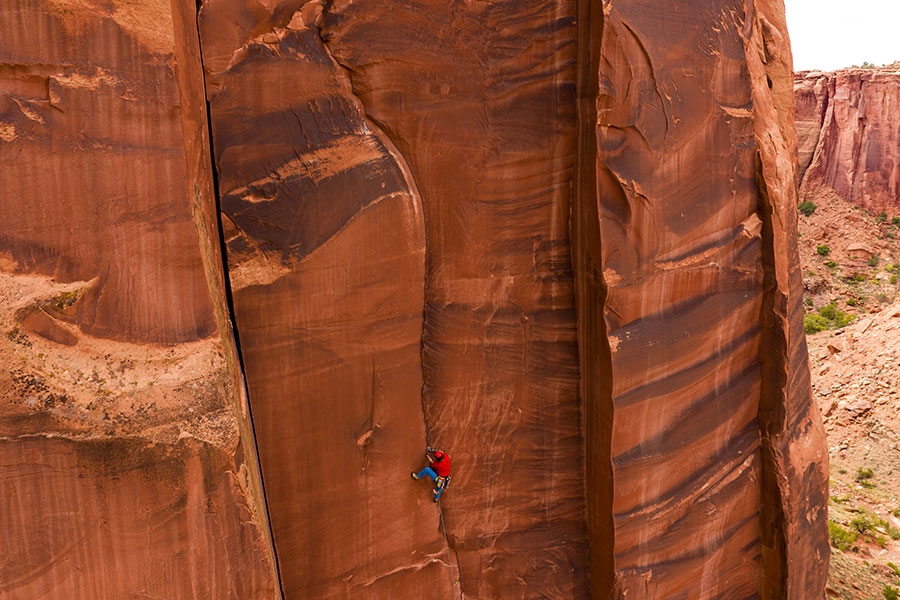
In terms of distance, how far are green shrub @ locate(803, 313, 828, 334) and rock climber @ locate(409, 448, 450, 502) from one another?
22654mm

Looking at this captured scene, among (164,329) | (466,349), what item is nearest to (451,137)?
(466,349)

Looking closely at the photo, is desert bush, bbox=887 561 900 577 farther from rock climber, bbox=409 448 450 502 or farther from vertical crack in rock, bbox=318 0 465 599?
rock climber, bbox=409 448 450 502

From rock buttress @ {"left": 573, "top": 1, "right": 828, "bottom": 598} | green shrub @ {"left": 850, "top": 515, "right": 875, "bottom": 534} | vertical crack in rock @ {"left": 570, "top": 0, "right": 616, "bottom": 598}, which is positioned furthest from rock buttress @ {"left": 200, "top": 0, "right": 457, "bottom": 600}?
green shrub @ {"left": 850, "top": 515, "right": 875, "bottom": 534}

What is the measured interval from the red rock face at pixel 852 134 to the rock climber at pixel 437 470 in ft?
129

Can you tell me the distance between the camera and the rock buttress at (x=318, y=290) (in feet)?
13.8

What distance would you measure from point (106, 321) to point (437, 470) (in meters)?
2.51

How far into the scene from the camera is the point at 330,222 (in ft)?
14.2

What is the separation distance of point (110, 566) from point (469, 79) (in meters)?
3.65

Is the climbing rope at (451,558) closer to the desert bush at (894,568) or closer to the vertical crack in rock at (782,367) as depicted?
the vertical crack in rock at (782,367)

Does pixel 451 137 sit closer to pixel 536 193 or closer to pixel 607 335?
pixel 536 193

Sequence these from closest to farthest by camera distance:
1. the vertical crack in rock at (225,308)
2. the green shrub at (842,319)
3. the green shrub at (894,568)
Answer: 1. the vertical crack in rock at (225,308)
2. the green shrub at (894,568)
3. the green shrub at (842,319)

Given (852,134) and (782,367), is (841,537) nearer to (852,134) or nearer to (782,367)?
(782,367)

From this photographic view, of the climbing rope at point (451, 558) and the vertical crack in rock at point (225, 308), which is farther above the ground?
the vertical crack in rock at point (225, 308)

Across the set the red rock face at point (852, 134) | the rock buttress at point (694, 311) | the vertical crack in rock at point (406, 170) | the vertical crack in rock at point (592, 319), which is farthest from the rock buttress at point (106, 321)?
the red rock face at point (852, 134)
